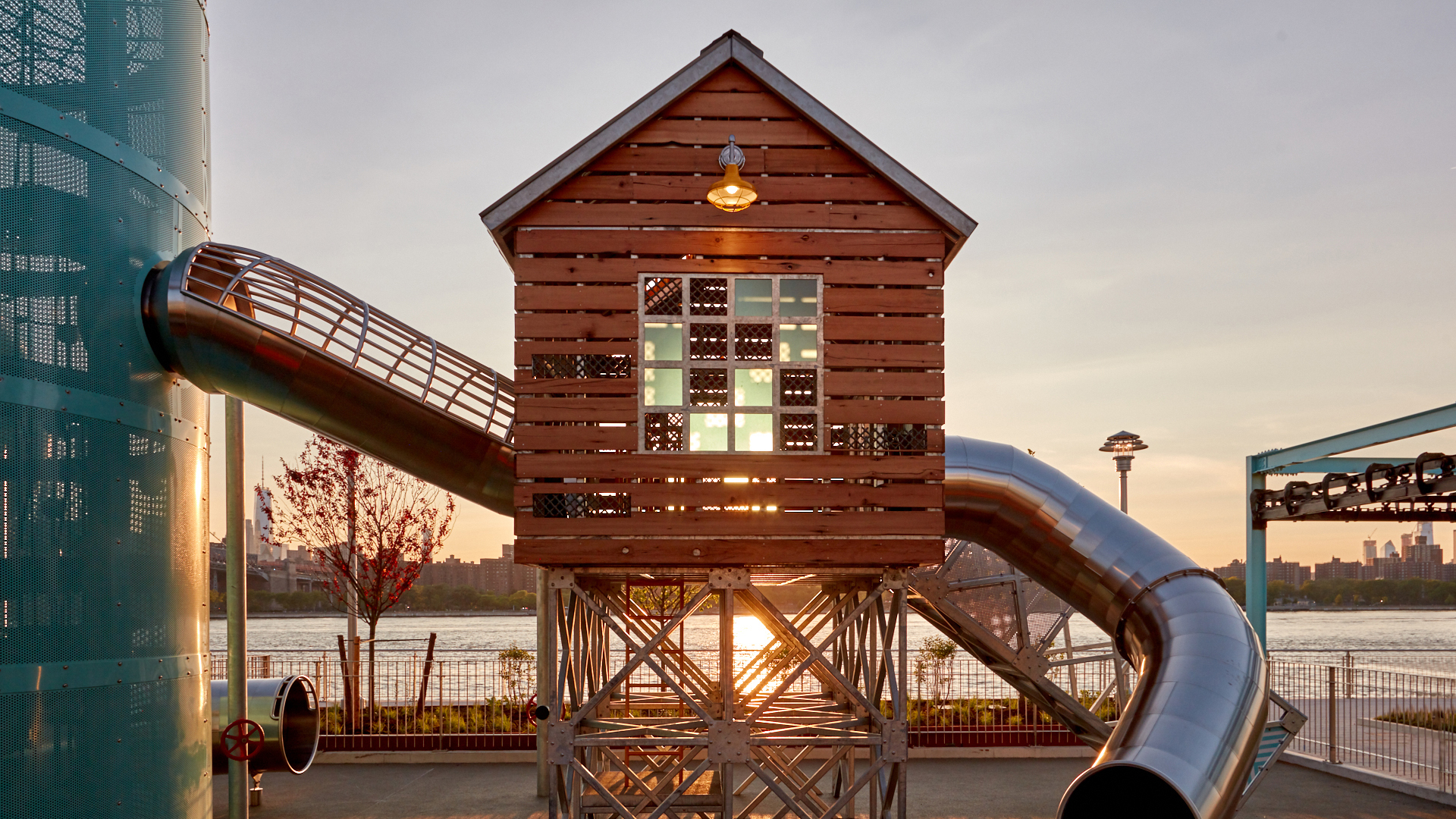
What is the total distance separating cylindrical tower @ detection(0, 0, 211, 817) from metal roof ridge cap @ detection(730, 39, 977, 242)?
547 cm

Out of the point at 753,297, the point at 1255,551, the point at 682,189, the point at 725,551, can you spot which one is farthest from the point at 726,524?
the point at 1255,551

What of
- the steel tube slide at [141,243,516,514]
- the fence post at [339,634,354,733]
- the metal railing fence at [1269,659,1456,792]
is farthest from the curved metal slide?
the fence post at [339,634,354,733]

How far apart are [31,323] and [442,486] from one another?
13.8ft

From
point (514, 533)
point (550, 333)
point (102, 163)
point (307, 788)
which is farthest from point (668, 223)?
point (307, 788)

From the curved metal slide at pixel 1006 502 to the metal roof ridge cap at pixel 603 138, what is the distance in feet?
5.23

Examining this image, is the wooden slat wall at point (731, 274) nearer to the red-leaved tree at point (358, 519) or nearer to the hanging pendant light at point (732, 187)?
the hanging pendant light at point (732, 187)

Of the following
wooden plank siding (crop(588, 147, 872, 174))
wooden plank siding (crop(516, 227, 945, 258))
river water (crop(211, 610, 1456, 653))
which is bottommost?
river water (crop(211, 610, 1456, 653))

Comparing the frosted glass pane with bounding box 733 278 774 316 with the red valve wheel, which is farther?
the red valve wheel

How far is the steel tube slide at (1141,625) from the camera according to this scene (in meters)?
9.80

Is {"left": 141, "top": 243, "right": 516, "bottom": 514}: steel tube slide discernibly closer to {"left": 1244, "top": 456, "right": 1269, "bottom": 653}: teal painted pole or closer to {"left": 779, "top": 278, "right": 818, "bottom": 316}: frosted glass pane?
{"left": 779, "top": 278, "right": 818, "bottom": 316}: frosted glass pane

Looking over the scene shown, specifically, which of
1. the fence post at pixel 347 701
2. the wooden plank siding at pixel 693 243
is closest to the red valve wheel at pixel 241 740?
the fence post at pixel 347 701

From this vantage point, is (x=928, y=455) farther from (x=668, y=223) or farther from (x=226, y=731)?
(x=226, y=731)

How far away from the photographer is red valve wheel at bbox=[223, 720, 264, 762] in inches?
513

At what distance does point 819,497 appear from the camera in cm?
1118
